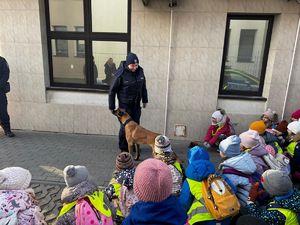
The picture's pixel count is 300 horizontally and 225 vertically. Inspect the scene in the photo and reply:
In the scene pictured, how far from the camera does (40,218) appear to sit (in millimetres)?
2053

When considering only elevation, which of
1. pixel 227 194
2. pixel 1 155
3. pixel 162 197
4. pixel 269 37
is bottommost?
pixel 1 155

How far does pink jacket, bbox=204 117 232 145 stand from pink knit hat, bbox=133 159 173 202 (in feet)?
12.4

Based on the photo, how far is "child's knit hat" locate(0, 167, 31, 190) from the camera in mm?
1973

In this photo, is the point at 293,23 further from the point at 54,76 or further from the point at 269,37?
the point at 54,76

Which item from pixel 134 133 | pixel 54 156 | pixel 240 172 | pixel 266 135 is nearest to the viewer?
pixel 240 172

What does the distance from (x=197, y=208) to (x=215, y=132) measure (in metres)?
3.30

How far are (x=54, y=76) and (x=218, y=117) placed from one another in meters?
3.89

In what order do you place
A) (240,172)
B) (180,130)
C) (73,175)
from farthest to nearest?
(180,130)
(240,172)
(73,175)

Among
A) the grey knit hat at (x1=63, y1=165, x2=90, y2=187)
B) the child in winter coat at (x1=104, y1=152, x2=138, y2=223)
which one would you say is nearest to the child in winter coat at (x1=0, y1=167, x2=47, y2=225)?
the grey knit hat at (x1=63, y1=165, x2=90, y2=187)

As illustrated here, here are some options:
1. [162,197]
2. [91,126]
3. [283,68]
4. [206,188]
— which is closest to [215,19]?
[283,68]

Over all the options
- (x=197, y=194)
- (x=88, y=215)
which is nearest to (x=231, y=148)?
(x=197, y=194)

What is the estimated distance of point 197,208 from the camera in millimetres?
2070

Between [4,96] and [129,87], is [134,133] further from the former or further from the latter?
[4,96]

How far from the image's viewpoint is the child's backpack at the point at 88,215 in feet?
6.26
